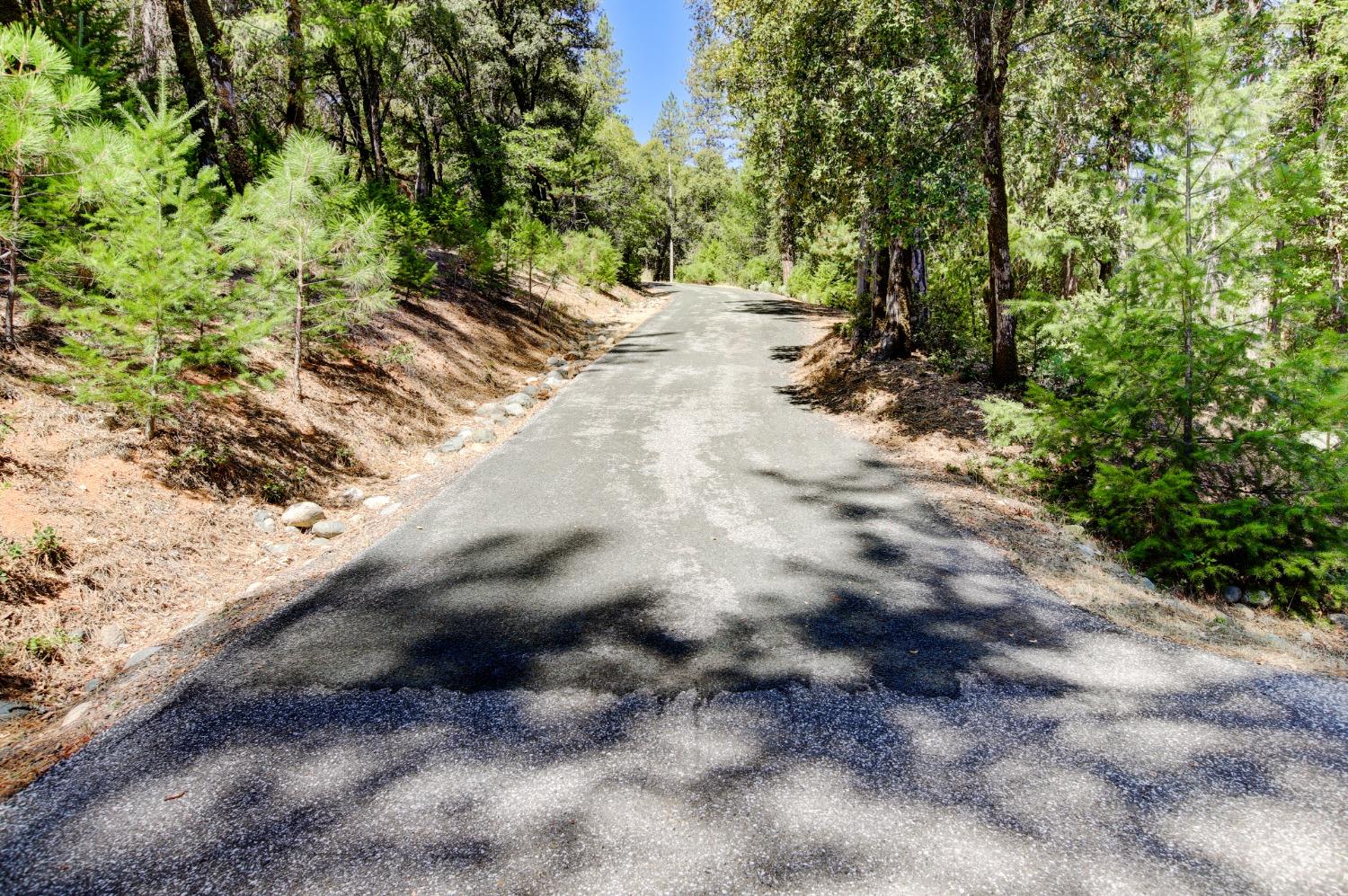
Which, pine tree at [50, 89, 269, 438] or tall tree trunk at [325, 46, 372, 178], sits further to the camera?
tall tree trunk at [325, 46, 372, 178]

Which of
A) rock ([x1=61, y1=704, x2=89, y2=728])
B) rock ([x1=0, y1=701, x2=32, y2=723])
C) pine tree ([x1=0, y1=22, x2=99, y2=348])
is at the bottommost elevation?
rock ([x1=61, y1=704, x2=89, y2=728])

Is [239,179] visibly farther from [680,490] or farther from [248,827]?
[248,827]

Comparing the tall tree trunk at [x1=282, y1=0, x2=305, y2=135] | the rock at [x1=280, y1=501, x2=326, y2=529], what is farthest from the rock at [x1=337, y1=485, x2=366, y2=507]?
the tall tree trunk at [x1=282, y1=0, x2=305, y2=135]

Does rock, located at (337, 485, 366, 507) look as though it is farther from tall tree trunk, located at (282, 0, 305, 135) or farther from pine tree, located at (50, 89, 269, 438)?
tall tree trunk, located at (282, 0, 305, 135)

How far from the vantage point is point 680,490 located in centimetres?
626

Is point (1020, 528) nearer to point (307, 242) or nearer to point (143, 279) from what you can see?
point (143, 279)

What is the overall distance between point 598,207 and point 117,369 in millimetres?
25280

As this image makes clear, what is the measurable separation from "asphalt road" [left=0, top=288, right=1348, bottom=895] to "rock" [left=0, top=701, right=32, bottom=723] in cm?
64

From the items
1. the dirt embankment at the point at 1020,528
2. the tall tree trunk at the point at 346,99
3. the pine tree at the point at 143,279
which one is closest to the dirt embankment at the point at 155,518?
the pine tree at the point at 143,279

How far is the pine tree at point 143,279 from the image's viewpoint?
449cm

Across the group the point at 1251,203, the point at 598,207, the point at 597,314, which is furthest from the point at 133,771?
the point at 598,207

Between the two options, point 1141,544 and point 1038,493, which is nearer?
point 1141,544

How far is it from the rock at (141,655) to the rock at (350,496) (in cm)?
245

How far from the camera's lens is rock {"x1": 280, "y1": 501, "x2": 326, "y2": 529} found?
5.39 m
